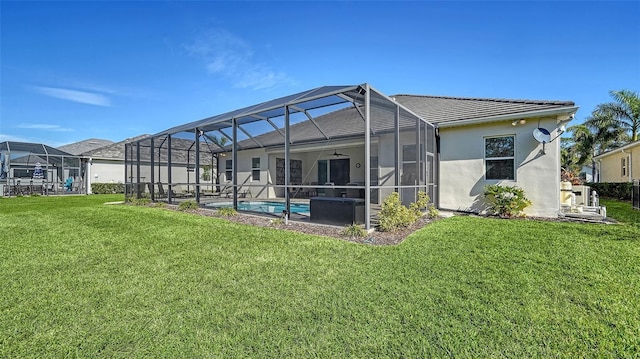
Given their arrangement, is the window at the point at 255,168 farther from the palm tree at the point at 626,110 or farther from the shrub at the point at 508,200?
the palm tree at the point at 626,110

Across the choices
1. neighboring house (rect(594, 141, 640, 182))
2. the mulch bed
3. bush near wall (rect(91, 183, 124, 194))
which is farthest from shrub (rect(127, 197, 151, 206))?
neighboring house (rect(594, 141, 640, 182))

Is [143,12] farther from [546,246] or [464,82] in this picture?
[464,82]

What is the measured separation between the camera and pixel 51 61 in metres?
13.6

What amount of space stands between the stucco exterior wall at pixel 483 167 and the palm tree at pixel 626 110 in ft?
69.0

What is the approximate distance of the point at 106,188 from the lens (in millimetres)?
21359

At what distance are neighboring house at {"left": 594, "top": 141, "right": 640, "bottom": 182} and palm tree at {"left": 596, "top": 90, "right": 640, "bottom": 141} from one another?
3195 millimetres

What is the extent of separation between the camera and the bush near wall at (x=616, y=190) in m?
14.2

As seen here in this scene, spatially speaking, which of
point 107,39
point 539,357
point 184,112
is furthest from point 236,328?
point 184,112

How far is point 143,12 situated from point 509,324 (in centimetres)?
1313

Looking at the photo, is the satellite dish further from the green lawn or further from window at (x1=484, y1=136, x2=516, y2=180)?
the green lawn

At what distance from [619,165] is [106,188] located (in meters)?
35.9

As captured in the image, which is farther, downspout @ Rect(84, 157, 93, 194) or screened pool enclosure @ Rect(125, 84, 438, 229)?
downspout @ Rect(84, 157, 93, 194)

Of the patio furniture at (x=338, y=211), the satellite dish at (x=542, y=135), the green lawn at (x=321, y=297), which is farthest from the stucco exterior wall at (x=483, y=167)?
the patio furniture at (x=338, y=211)

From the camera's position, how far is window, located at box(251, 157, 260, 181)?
635 inches
